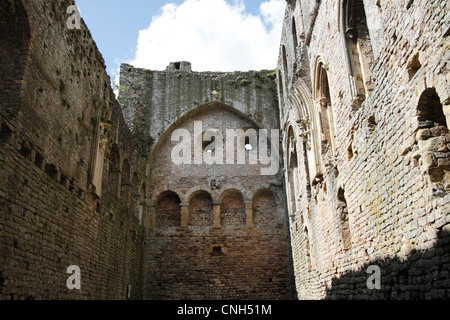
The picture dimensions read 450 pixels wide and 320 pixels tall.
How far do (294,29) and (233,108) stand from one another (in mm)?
5226

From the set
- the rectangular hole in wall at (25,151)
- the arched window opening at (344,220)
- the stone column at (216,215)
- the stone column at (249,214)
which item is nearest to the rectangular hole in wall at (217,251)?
the stone column at (216,215)

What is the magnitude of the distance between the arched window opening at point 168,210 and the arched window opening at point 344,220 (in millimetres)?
9159

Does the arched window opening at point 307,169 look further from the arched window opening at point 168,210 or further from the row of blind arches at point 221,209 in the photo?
the arched window opening at point 168,210

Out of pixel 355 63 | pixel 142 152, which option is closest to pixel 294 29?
pixel 355 63

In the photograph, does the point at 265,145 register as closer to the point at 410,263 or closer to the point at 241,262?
the point at 241,262

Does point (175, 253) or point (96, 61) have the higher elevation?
point (96, 61)

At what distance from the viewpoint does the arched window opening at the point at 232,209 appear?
1655cm

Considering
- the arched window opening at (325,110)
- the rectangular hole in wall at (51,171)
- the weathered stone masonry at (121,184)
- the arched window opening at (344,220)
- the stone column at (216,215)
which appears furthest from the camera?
the stone column at (216,215)

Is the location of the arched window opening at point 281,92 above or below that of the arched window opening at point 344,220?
above

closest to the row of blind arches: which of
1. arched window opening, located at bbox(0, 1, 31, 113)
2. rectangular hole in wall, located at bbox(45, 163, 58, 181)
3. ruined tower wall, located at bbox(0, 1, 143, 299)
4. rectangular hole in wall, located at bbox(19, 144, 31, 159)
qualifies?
ruined tower wall, located at bbox(0, 1, 143, 299)

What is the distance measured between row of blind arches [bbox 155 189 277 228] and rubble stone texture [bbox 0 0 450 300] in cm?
6

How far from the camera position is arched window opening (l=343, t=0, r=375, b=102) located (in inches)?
A: 300

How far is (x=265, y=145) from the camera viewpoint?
57.5 feet

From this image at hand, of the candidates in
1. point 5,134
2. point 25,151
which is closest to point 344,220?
point 25,151
